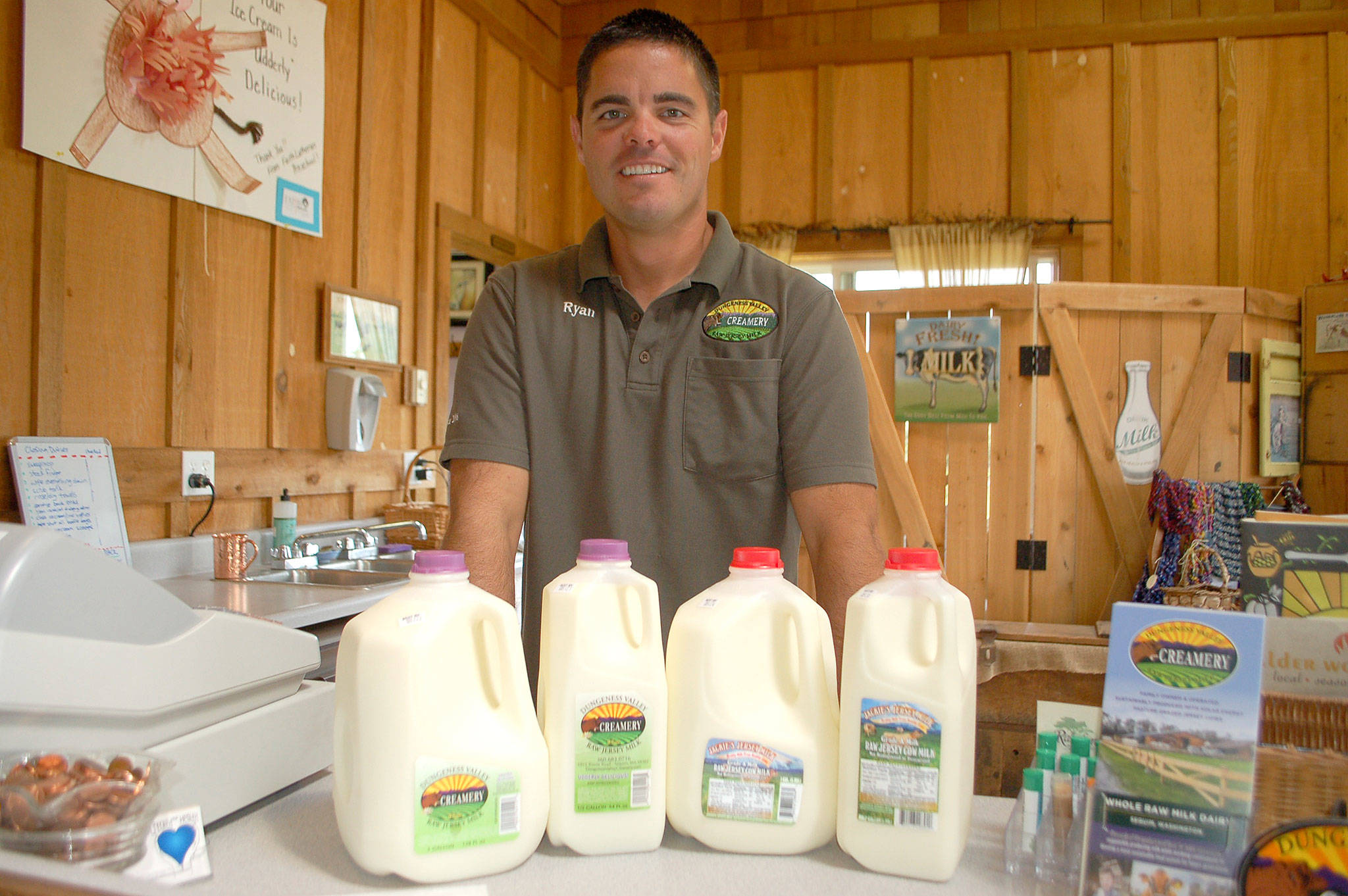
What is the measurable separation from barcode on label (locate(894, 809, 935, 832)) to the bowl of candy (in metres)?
0.68

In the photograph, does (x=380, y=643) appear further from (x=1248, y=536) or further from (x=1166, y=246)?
(x=1166, y=246)

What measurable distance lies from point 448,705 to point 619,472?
27.9 inches

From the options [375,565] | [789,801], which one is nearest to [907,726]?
[789,801]

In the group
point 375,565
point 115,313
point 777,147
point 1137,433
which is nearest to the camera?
point 115,313

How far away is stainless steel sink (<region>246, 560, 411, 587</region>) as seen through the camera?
2.89 m

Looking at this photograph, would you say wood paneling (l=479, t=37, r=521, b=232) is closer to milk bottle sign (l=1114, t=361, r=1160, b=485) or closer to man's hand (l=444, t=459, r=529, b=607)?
milk bottle sign (l=1114, t=361, r=1160, b=485)

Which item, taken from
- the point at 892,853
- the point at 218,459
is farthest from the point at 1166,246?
the point at 892,853

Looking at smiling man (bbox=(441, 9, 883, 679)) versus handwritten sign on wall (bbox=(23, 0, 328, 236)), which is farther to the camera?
handwritten sign on wall (bbox=(23, 0, 328, 236))

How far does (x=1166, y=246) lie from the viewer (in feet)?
16.8

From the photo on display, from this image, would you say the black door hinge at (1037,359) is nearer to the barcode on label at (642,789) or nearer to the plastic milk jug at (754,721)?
the plastic milk jug at (754,721)

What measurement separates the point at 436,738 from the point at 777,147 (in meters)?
5.30

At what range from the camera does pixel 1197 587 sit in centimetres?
336

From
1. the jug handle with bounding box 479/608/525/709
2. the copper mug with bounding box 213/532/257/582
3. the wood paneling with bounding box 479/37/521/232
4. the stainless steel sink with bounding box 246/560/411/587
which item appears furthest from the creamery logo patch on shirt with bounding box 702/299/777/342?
the wood paneling with bounding box 479/37/521/232

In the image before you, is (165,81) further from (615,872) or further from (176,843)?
(615,872)
